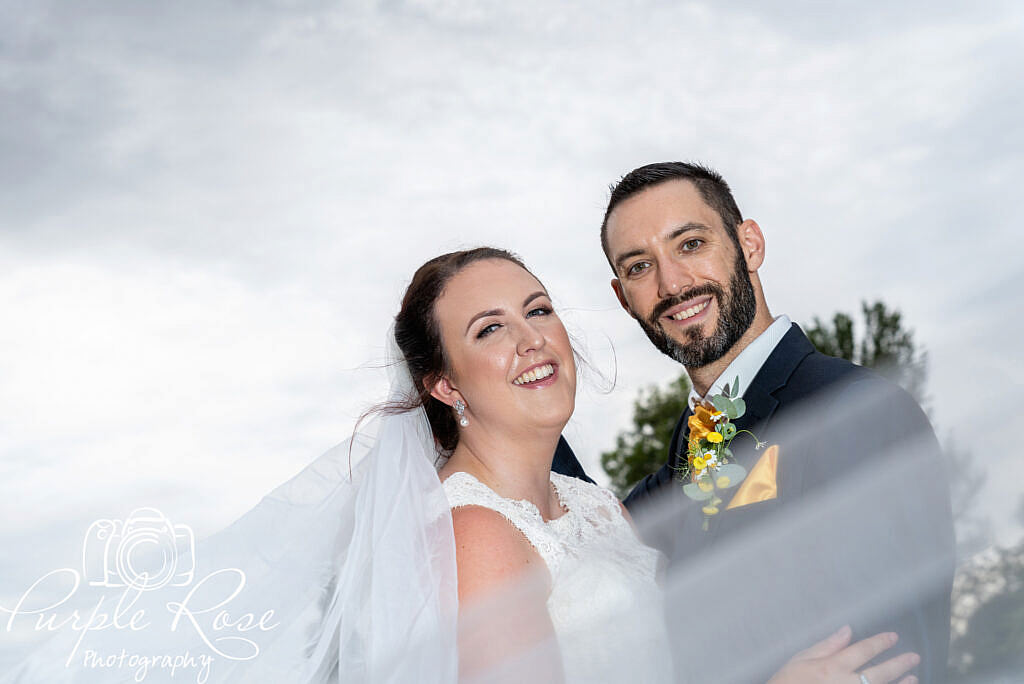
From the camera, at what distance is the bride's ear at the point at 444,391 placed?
376 cm

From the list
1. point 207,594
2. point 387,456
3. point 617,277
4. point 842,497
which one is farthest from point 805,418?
point 207,594

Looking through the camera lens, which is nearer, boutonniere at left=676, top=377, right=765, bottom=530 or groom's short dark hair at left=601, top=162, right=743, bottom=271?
boutonniere at left=676, top=377, right=765, bottom=530

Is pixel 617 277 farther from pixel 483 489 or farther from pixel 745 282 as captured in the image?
pixel 483 489

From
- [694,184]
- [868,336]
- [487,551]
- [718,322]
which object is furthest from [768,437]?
[868,336]

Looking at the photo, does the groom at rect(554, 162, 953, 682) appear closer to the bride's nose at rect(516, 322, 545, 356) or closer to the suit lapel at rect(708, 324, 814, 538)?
the suit lapel at rect(708, 324, 814, 538)

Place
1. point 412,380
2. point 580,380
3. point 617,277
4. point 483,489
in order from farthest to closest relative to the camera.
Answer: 1. point 580,380
2. point 617,277
3. point 412,380
4. point 483,489

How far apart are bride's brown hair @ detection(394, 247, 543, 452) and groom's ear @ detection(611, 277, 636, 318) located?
55 centimetres

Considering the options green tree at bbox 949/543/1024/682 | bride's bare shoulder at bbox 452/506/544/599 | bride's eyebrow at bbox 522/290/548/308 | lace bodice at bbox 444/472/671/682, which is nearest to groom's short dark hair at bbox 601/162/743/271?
bride's eyebrow at bbox 522/290/548/308

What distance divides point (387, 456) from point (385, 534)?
0.41 m

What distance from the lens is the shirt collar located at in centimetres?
367

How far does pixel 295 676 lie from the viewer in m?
2.92

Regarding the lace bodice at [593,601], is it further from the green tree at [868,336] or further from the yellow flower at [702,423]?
the green tree at [868,336]

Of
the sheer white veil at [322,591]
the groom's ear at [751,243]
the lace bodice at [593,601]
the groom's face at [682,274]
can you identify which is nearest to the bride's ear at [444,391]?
the sheer white veil at [322,591]

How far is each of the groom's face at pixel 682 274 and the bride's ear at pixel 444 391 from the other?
3.03 ft
